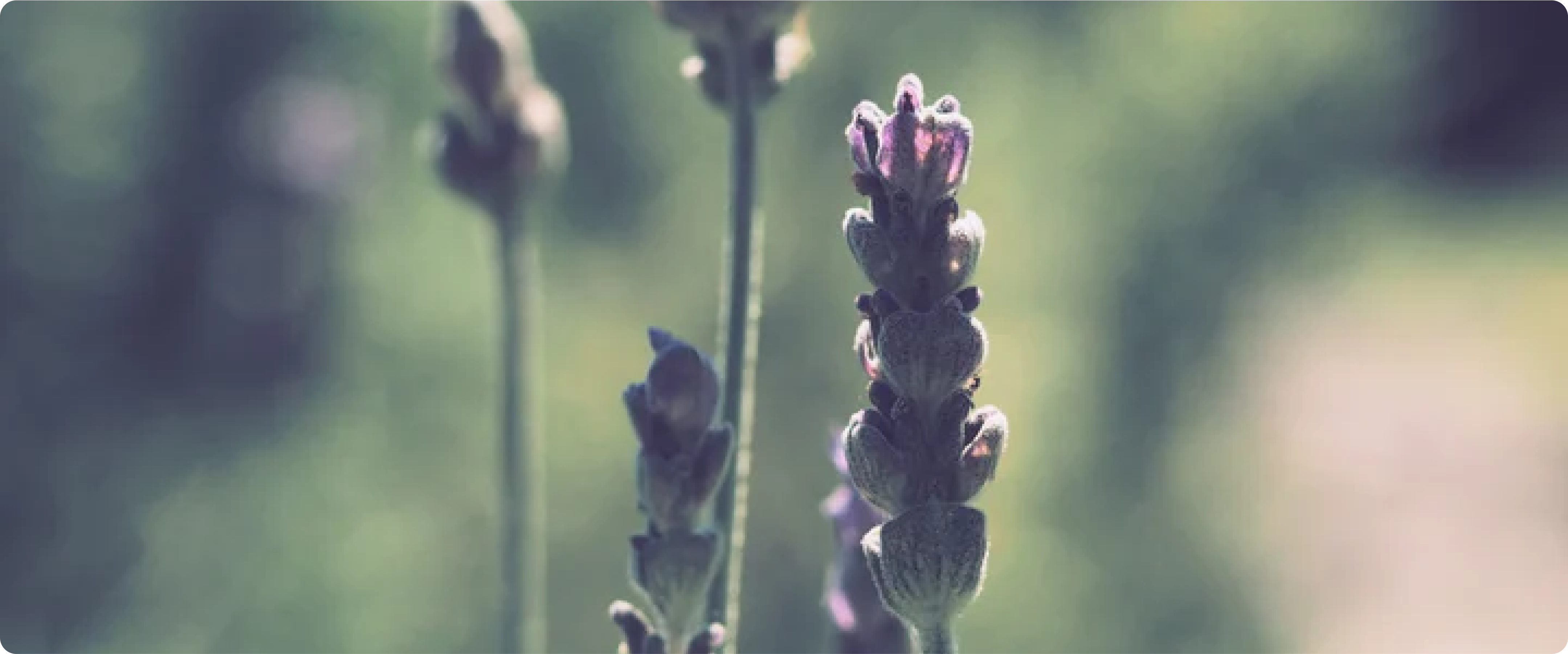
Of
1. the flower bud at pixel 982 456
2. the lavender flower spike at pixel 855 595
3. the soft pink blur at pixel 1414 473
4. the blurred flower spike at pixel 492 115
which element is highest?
the soft pink blur at pixel 1414 473

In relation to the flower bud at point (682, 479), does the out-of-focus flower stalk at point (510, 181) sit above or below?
above

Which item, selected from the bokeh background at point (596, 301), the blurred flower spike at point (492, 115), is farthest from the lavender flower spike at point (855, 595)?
the bokeh background at point (596, 301)

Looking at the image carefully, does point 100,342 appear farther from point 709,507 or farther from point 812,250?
point 709,507

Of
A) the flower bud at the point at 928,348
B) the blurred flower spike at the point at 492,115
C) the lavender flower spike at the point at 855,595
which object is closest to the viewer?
the flower bud at the point at 928,348

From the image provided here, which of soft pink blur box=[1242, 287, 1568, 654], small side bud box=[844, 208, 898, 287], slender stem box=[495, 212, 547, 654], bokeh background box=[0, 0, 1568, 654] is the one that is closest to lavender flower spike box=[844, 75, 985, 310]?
small side bud box=[844, 208, 898, 287]

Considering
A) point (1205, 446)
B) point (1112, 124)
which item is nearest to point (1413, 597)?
point (1205, 446)

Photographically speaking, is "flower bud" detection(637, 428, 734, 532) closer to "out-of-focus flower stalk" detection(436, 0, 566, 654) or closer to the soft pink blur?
"out-of-focus flower stalk" detection(436, 0, 566, 654)

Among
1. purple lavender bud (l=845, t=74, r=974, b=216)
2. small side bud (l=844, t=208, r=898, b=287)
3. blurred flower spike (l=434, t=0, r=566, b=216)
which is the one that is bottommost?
small side bud (l=844, t=208, r=898, b=287)

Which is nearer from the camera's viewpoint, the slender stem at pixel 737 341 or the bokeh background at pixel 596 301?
the slender stem at pixel 737 341

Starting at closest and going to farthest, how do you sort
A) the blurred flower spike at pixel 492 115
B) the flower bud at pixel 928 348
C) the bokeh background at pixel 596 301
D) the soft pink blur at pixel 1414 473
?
the flower bud at pixel 928 348 → the blurred flower spike at pixel 492 115 → the bokeh background at pixel 596 301 → the soft pink blur at pixel 1414 473

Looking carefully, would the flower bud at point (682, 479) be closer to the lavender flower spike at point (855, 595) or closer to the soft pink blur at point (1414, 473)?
the lavender flower spike at point (855, 595)
